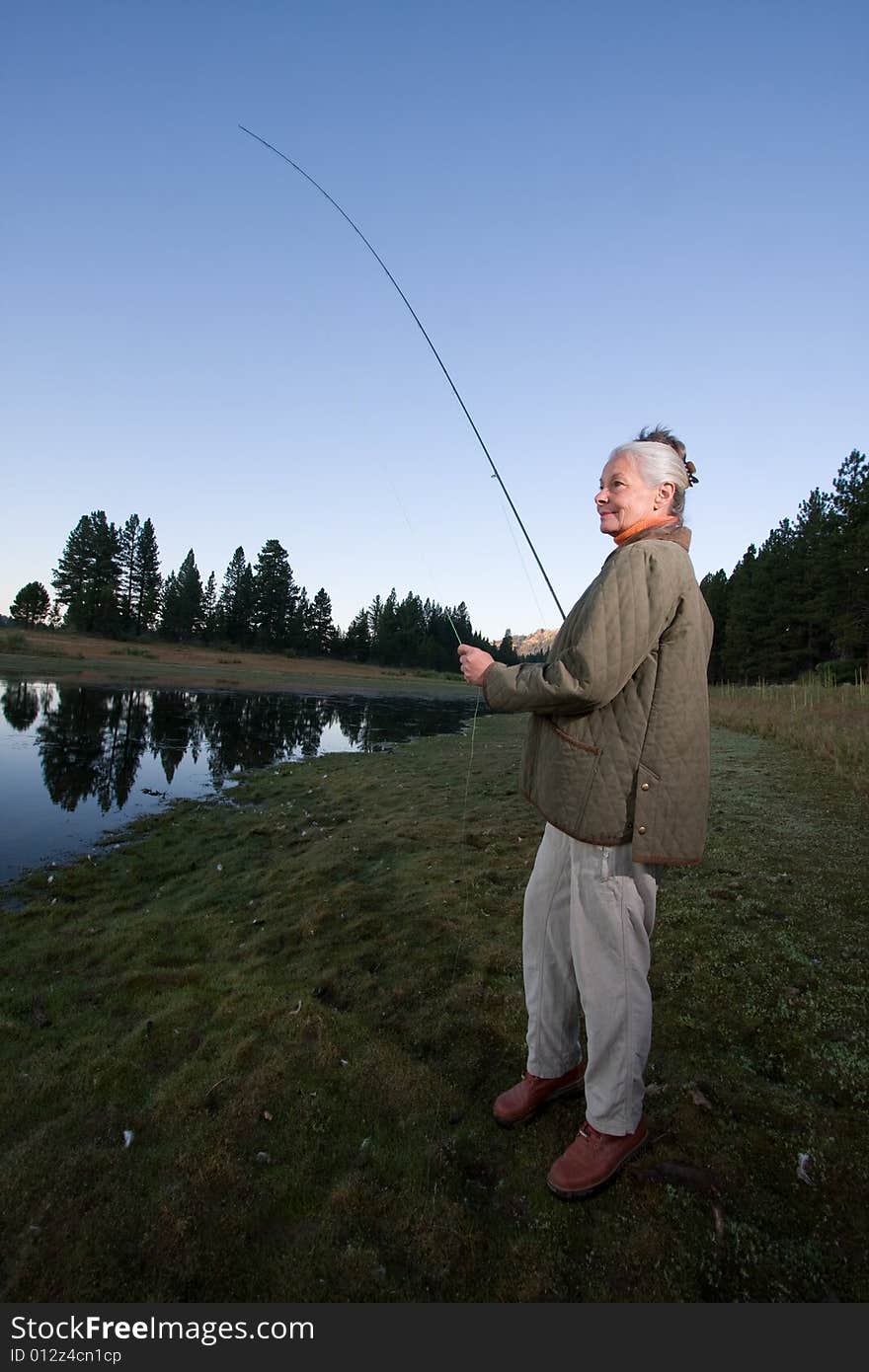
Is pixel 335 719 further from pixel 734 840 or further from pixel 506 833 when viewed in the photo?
pixel 734 840

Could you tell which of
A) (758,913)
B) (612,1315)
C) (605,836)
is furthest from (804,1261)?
(758,913)

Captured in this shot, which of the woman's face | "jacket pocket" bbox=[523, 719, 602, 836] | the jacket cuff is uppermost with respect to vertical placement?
the woman's face

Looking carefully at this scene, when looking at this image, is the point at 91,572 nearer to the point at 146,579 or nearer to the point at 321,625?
the point at 146,579

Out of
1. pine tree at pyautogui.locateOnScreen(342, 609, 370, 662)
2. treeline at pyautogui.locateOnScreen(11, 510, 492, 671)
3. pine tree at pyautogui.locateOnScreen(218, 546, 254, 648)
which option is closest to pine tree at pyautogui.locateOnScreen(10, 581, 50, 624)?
treeline at pyautogui.locateOnScreen(11, 510, 492, 671)

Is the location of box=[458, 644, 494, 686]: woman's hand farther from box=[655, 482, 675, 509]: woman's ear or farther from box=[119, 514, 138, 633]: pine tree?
box=[119, 514, 138, 633]: pine tree

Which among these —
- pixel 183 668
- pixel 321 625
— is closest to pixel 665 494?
pixel 183 668

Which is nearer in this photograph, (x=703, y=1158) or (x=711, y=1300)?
(x=711, y=1300)

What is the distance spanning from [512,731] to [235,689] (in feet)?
75.6

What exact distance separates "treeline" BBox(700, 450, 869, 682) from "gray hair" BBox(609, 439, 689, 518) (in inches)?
1465

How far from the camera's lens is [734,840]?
6523 millimetres

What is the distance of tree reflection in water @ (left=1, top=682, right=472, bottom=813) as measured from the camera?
12305 mm

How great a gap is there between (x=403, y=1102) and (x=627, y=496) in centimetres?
291

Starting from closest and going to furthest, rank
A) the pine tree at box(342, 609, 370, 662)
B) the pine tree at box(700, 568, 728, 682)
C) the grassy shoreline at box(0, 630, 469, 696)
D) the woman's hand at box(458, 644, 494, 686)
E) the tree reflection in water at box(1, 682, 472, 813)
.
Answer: the woman's hand at box(458, 644, 494, 686) < the tree reflection in water at box(1, 682, 472, 813) < the grassy shoreline at box(0, 630, 469, 696) < the pine tree at box(700, 568, 728, 682) < the pine tree at box(342, 609, 370, 662)

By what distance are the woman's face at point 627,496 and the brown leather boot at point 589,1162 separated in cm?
235
